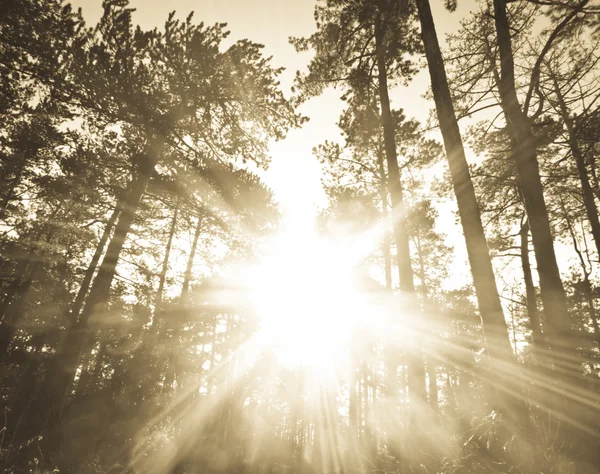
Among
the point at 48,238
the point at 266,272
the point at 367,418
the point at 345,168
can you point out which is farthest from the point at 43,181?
the point at 367,418

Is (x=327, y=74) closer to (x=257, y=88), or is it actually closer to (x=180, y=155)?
(x=257, y=88)

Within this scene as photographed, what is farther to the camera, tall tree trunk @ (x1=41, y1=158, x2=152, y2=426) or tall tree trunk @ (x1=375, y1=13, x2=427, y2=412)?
tall tree trunk @ (x1=41, y1=158, x2=152, y2=426)

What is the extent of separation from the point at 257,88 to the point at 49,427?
11.6 meters

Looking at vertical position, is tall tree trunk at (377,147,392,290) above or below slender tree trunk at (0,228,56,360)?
above

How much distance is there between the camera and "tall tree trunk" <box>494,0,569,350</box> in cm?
477

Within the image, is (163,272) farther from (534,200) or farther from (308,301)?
(534,200)

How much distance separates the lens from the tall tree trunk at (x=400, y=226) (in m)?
6.68

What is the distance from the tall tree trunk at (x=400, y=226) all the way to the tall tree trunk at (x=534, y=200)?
Result: 278 centimetres

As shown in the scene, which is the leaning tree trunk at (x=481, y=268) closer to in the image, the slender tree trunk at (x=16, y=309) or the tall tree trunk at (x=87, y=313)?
the tall tree trunk at (x=87, y=313)


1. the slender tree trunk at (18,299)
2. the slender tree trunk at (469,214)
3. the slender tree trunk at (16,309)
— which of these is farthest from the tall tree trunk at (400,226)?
the slender tree trunk at (16,309)

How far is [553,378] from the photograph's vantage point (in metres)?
3.80

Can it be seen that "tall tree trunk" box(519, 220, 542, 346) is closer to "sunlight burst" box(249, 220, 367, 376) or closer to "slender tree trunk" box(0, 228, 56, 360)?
"sunlight burst" box(249, 220, 367, 376)

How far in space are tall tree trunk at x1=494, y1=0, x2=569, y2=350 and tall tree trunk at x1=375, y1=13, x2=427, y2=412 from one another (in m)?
2.78

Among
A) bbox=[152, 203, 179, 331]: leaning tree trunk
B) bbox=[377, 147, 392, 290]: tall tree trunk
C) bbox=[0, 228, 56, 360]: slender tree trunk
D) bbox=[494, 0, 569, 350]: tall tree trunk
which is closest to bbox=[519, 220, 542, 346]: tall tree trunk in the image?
bbox=[377, 147, 392, 290]: tall tree trunk
